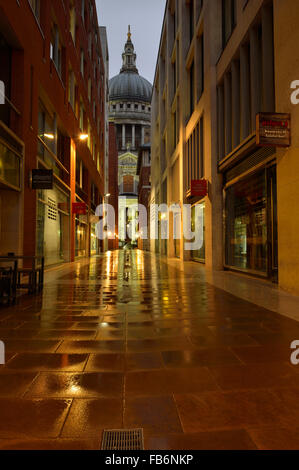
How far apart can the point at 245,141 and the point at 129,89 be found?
13346cm

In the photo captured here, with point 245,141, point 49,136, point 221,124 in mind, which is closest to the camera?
point 245,141

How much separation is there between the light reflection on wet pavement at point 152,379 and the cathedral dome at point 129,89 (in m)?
137

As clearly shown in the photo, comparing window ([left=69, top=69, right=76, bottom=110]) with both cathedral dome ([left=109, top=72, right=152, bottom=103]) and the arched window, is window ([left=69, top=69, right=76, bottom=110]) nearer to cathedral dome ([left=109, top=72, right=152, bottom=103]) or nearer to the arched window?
the arched window

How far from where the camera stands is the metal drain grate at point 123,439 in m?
1.95

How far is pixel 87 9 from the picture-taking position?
2656 centimetres

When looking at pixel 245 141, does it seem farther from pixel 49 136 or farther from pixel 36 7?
pixel 36 7

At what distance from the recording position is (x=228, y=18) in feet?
45.1

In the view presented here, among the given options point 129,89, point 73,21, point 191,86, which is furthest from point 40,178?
point 129,89

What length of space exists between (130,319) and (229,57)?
11.6 meters

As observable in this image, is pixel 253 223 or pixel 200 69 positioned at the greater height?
pixel 200 69

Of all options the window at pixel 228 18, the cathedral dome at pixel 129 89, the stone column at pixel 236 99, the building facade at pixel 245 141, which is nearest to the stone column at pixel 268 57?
the building facade at pixel 245 141

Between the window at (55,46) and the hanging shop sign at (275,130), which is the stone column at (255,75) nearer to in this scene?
the hanging shop sign at (275,130)

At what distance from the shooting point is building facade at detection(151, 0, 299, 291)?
772cm
